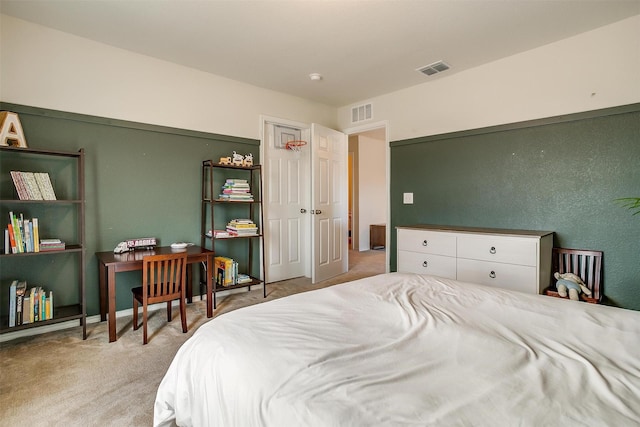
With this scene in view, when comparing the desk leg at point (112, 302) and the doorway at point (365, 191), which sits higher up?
the doorway at point (365, 191)

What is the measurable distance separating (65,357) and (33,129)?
1.86 meters

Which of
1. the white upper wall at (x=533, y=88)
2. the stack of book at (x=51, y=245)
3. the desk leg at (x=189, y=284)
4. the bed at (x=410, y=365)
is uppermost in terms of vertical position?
the white upper wall at (x=533, y=88)

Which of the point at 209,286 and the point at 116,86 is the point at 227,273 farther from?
the point at 116,86

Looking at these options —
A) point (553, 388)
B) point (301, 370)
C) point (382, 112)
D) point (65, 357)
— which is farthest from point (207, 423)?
point (382, 112)

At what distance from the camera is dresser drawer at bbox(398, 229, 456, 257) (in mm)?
3061

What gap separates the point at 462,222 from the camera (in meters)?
3.55

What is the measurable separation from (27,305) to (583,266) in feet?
15.1

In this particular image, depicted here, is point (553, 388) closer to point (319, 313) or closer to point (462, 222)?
point (319, 313)

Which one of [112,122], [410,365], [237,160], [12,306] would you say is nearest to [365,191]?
[237,160]

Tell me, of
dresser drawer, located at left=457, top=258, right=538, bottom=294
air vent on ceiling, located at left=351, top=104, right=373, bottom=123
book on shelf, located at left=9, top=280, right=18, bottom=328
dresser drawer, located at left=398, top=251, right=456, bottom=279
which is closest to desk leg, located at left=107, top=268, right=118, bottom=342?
book on shelf, located at left=9, top=280, right=18, bottom=328

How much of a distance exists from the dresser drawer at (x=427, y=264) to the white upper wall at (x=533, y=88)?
1.50 m

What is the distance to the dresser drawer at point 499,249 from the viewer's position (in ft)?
8.52

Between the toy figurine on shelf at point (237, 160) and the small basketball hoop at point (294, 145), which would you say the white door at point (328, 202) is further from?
the toy figurine on shelf at point (237, 160)

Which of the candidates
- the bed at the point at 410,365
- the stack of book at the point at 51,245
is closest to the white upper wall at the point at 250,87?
the stack of book at the point at 51,245
